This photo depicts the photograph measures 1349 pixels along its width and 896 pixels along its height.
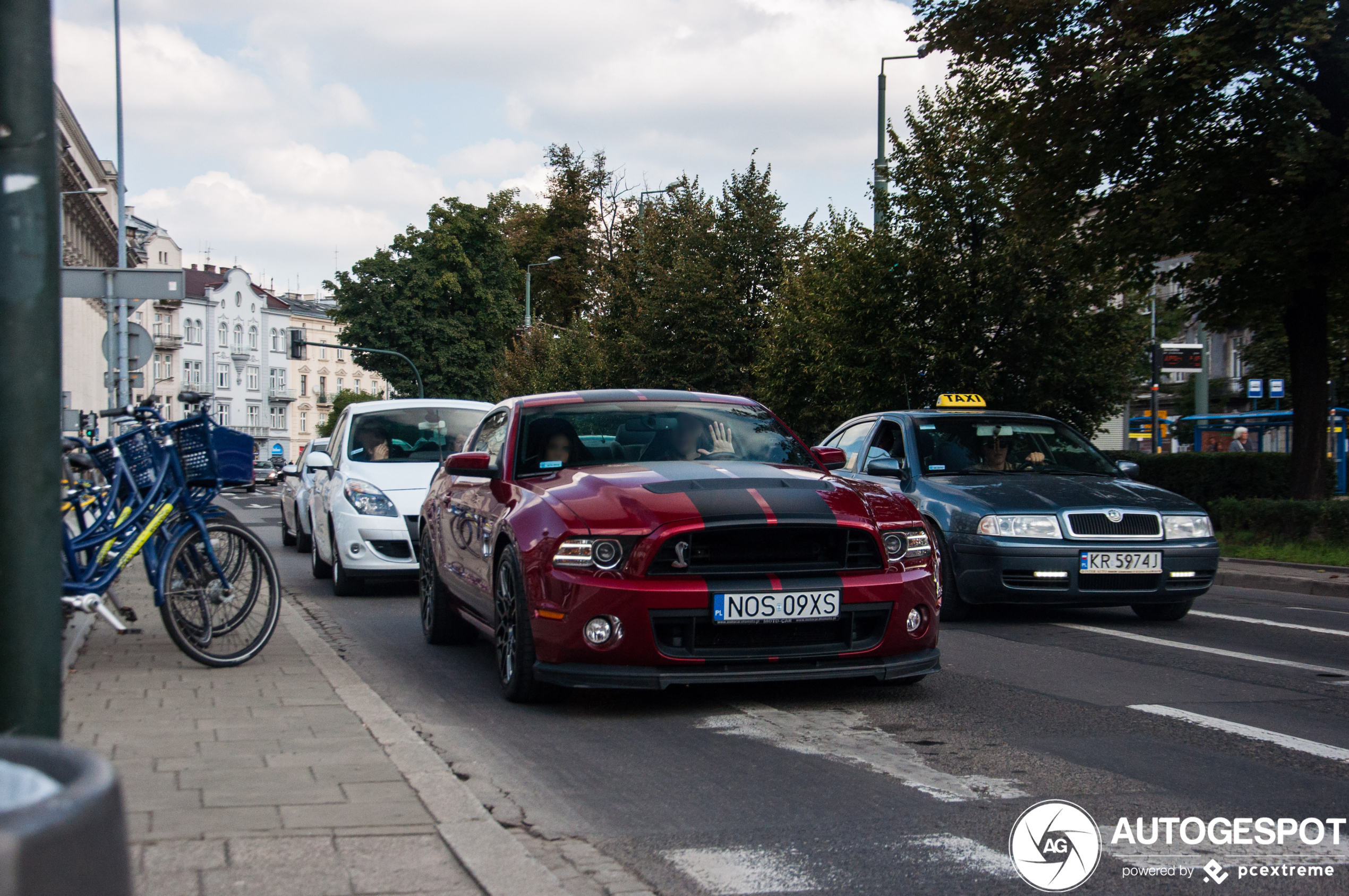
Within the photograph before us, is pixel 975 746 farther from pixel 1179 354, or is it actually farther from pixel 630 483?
pixel 1179 354

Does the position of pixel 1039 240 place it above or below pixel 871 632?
above

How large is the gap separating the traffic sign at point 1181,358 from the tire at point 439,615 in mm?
21997

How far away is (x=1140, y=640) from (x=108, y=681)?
20.8ft

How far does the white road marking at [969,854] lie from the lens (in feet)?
12.9

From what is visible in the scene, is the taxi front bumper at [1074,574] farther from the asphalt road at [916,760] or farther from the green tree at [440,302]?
the green tree at [440,302]

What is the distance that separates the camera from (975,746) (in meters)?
5.62

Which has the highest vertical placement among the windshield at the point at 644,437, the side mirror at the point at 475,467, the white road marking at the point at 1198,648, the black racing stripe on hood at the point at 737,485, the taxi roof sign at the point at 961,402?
the taxi roof sign at the point at 961,402

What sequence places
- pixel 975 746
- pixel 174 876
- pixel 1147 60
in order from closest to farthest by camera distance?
pixel 174 876 < pixel 975 746 < pixel 1147 60

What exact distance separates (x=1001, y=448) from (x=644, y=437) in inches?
174

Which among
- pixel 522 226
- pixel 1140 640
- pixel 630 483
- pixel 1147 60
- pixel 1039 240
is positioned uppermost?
pixel 522 226

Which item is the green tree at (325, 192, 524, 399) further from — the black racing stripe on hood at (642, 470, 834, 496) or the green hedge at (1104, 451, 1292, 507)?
the black racing stripe on hood at (642, 470, 834, 496)

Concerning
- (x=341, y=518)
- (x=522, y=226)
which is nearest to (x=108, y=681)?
(x=341, y=518)

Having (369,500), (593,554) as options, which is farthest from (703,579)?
(369,500)

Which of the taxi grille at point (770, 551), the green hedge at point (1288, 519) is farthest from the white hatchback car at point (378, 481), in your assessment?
the green hedge at point (1288, 519)
